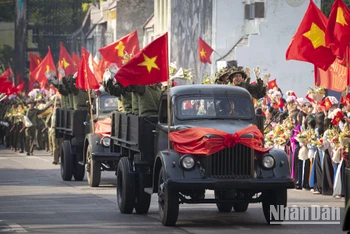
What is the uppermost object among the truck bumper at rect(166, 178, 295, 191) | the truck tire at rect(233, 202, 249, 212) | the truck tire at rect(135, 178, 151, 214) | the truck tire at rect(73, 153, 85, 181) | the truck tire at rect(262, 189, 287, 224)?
the truck bumper at rect(166, 178, 295, 191)

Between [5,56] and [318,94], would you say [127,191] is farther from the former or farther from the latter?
[5,56]

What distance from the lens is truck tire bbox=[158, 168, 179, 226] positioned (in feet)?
55.3

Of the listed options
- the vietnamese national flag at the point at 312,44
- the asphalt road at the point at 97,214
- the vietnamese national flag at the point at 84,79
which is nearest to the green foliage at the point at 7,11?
the vietnamese national flag at the point at 84,79

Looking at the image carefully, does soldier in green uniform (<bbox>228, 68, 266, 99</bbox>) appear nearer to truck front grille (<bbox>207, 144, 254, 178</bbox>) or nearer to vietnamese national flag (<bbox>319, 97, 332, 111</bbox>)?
truck front grille (<bbox>207, 144, 254, 178</bbox>)

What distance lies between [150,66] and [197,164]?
107 inches

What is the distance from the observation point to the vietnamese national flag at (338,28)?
73.4 feet

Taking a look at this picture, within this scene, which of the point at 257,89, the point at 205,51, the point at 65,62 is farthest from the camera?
the point at 65,62

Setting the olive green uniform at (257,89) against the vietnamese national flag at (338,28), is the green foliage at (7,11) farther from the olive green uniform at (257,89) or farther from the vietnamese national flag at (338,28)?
the olive green uniform at (257,89)

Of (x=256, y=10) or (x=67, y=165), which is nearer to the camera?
(x=67, y=165)

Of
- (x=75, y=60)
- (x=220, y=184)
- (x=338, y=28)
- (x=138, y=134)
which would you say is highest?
(x=338, y=28)

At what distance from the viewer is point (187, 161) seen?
1705 cm

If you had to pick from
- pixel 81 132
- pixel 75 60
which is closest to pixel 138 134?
pixel 81 132

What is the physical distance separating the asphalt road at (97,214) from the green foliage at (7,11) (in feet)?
210

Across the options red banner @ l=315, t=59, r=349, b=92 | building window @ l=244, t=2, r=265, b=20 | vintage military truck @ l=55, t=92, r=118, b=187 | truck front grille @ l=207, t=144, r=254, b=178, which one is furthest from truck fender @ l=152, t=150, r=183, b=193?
building window @ l=244, t=2, r=265, b=20
